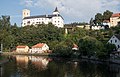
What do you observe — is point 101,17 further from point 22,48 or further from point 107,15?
point 22,48

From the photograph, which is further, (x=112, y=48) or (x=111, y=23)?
(x=111, y=23)

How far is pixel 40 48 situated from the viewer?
101125 millimetres

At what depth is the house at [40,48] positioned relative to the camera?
330 feet

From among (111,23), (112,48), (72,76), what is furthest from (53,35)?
Result: (72,76)

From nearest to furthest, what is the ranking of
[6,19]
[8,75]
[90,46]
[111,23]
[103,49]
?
[8,75] → [103,49] → [90,46] → [111,23] → [6,19]

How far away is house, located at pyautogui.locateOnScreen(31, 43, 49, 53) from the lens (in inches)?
3962

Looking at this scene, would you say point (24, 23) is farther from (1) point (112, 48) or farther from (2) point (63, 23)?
(1) point (112, 48)

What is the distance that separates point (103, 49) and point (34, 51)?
4777 cm

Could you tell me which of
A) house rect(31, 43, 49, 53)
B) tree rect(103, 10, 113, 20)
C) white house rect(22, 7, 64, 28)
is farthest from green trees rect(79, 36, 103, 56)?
white house rect(22, 7, 64, 28)

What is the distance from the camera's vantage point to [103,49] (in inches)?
2331

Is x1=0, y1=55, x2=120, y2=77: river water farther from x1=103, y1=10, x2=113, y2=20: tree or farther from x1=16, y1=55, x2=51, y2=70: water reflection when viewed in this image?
x1=103, y1=10, x2=113, y2=20: tree

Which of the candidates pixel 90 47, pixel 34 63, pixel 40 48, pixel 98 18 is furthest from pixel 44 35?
pixel 34 63

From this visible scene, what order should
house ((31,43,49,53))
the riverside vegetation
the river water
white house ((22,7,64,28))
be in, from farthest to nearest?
white house ((22,7,64,28)) → house ((31,43,49,53)) → the riverside vegetation → the river water

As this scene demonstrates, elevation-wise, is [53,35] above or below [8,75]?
above
